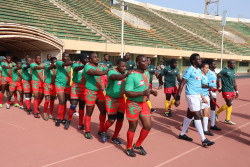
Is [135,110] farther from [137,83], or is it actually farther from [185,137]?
[185,137]

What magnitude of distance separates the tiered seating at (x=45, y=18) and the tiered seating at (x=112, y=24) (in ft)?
10.2

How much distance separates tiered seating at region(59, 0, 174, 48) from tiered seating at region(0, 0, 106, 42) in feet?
10.2

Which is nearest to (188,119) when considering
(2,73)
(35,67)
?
(35,67)

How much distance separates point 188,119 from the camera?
5.14 meters

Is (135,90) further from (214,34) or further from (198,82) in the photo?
(214,34)

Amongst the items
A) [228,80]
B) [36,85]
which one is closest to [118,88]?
[36,85]

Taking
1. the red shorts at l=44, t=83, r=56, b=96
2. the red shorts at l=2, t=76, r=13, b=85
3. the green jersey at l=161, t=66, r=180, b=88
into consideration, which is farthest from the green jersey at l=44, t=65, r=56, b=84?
the green jersey at l=161, t=66, r=180, b=88

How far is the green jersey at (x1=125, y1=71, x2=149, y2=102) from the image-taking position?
3901mm

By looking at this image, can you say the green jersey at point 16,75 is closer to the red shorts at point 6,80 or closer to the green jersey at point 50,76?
the red shorts at point 6,80

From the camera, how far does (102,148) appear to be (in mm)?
4609

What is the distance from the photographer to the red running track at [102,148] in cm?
398

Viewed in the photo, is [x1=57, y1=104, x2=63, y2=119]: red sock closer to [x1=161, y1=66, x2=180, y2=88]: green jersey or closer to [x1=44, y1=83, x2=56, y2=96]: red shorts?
[x1=44, y1=83, x2=56, y2=96]: red shorts

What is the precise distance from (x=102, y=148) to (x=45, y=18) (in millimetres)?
15372

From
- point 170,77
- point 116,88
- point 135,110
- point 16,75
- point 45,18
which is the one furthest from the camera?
point 45,18
